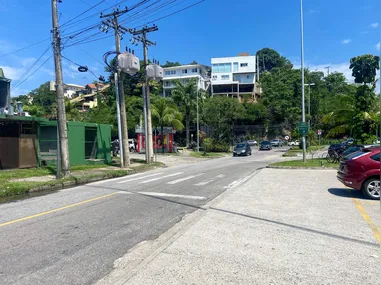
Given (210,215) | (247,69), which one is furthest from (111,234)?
(247,69)

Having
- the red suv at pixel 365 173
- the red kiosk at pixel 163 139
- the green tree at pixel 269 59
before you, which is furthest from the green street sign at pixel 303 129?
the green tree at pixel 269 59

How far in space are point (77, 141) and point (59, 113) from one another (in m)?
5.69

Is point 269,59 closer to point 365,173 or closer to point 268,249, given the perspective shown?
point 365,173

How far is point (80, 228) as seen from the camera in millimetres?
6730

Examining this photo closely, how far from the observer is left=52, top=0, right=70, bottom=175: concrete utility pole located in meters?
15.9

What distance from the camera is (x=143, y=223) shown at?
7113 millimetres

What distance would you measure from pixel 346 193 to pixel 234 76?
78.5 meters

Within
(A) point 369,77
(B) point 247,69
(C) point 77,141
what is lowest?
(C) point 77,141

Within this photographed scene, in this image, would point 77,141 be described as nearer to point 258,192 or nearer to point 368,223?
point 258,192

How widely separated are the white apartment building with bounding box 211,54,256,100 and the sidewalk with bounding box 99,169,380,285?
77.5 m

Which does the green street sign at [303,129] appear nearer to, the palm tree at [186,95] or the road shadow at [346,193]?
the road shadow at [346,193]

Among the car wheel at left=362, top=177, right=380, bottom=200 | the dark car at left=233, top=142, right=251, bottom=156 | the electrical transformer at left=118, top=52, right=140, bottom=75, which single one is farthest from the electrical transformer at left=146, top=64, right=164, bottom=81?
the car wheel at left=362, top=177, right=380, bottom=200

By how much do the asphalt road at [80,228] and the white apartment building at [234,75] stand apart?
245 ft

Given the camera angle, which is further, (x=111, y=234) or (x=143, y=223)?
(x=143, y=223)
